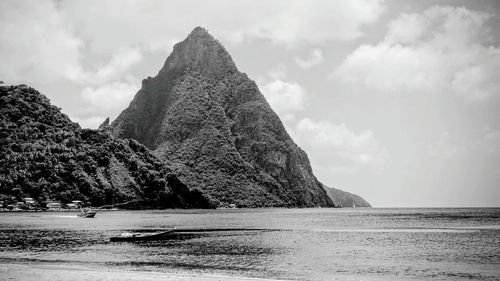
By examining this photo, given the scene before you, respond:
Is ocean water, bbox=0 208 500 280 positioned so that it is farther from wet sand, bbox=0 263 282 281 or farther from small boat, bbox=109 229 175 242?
wet sand, bbox=0 263 282 281

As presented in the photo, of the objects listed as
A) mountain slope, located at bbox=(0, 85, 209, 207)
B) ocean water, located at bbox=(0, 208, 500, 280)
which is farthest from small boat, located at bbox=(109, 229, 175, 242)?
mountain slope, located at bbox=(0, 85, 209, 207)

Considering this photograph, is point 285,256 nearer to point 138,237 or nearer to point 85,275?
point 85,275

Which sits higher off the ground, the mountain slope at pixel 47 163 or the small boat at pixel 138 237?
the mountain slope at pixel 47 163

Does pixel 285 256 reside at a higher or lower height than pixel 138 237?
lower

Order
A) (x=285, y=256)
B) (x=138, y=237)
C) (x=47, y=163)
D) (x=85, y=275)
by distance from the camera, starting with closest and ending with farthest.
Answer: (x=85, y=275) < (x=285, y=256) < (x=138, y=237) < (x=47, y=163)

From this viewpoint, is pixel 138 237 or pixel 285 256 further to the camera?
pixel 138 237

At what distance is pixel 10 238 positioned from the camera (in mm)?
64438

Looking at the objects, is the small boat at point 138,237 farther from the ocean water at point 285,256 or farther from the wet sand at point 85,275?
the wet sand at point 85,275

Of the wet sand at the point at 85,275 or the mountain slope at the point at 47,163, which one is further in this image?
the mountain slope at the point at 47,163

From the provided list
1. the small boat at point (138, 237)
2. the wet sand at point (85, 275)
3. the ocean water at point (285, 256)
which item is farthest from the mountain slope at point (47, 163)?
the wet sand at point (85, 275)

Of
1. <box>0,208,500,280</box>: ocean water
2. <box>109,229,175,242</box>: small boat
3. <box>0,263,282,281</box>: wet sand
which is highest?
<box>109,229,175,242</box>: small boat

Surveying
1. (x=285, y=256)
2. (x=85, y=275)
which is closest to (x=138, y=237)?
(x=285, y=256)

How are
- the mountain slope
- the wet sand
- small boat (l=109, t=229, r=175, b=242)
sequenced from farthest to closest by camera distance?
the mountain slope
small boat (l=109, t=229, r=175, b=242)
the wet sand

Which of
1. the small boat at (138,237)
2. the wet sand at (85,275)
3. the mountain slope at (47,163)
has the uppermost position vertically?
the mountain slope at (47,163)
